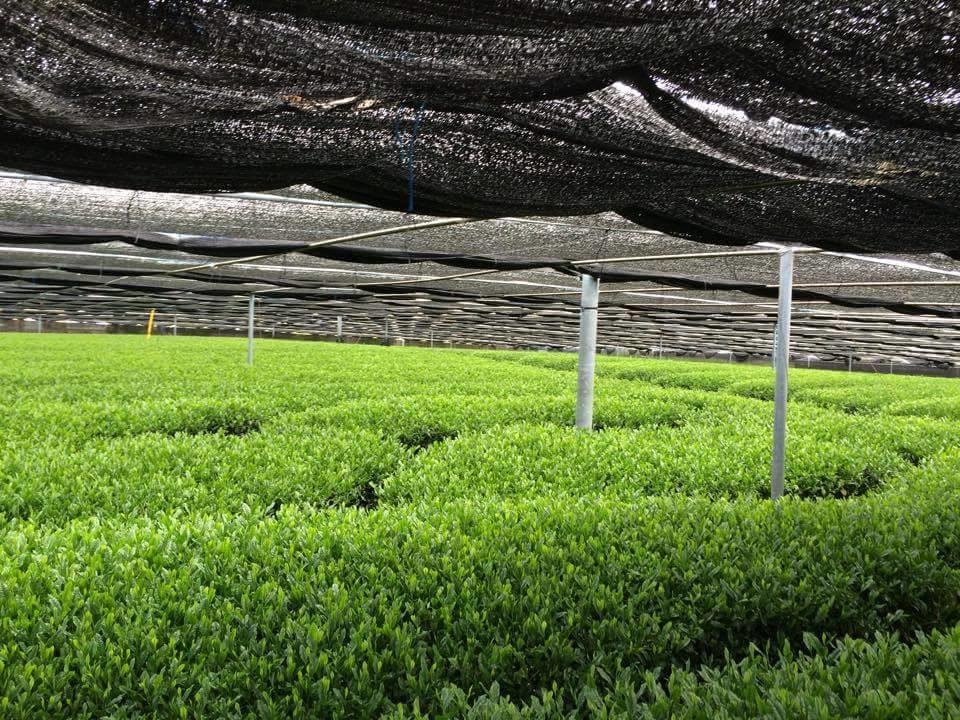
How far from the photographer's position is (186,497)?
4918 mm

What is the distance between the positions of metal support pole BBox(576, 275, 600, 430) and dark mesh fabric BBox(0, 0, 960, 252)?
4.48 m

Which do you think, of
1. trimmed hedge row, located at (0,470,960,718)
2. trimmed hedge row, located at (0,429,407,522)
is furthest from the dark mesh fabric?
trimmed hedge row, located at (0,429,407,522)

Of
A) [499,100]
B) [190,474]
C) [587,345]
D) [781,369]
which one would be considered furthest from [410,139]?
[587,345]

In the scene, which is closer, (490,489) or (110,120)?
(110,120)

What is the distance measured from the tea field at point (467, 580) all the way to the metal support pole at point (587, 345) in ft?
2.41

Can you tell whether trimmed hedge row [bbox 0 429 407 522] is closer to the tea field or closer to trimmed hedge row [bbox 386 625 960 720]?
the tea field

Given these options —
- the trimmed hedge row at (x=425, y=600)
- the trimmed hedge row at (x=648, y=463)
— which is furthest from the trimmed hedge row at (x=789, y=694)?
the trimmed hedge row at (x=648, y=463)

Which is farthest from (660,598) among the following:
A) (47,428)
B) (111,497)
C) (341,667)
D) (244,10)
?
(47,428)

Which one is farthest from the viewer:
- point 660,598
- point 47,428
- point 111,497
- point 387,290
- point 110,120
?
point 387,290

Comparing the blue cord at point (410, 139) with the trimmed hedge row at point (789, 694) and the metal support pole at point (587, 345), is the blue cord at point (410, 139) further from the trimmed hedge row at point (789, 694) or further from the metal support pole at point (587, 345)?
the metal support pole at point (587, 345)

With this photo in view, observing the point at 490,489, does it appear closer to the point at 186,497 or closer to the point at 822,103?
the point at 186,497

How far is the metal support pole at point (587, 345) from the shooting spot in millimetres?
7602

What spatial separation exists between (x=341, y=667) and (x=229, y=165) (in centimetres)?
204

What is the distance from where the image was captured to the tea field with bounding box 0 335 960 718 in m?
2.54
